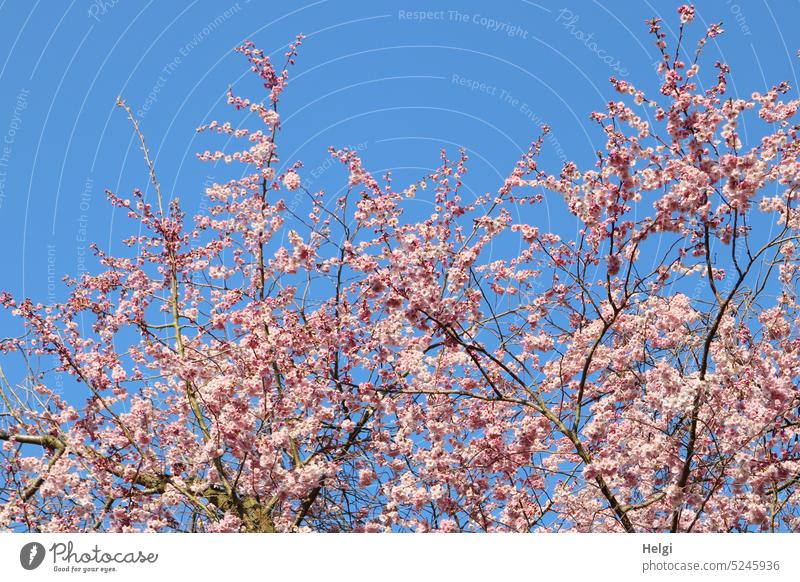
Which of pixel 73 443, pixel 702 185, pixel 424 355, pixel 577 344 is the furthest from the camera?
pixel 577 344

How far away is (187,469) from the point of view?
1152 cm

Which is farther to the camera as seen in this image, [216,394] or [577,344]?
[577,344]

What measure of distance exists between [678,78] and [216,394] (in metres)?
6.23

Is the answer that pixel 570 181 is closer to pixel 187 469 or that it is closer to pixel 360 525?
pixel 360 525

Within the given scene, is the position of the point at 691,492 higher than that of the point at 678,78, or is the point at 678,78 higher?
the point at 678,78

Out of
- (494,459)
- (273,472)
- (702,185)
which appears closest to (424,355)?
(494,459)

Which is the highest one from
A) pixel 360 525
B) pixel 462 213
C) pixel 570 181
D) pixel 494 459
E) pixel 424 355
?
pixel 462 213
